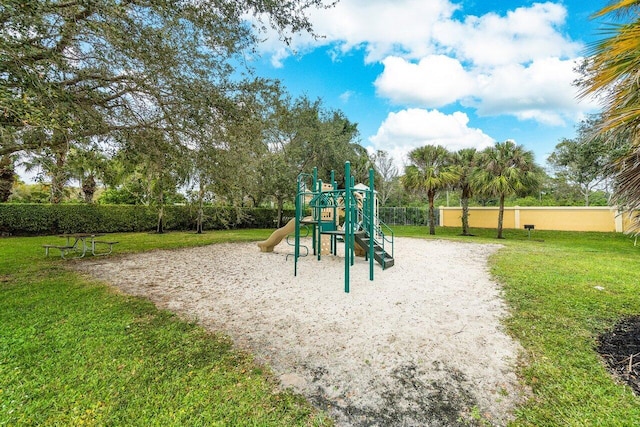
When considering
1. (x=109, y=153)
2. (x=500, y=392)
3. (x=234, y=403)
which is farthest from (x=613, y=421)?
(x=109, y=153)

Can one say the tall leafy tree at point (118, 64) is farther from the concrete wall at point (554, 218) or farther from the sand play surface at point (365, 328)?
the concrete wall at point (554, 218)

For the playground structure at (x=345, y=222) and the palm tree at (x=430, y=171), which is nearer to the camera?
the playground structure at (x=345, y=222)

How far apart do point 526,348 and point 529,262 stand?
5.76m

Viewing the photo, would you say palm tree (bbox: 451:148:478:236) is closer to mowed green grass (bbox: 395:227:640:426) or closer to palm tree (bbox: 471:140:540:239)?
palm tree (bbox: 471:140:540:239)

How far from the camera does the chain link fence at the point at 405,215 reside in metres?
22.1

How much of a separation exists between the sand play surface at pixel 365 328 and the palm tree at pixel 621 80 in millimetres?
1970

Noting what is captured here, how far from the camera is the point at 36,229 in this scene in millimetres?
12555

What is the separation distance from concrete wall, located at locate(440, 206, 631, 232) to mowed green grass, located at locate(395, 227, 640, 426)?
948cm

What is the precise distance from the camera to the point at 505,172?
540 inches

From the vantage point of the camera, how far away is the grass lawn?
2.01m

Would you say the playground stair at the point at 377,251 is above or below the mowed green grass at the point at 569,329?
above

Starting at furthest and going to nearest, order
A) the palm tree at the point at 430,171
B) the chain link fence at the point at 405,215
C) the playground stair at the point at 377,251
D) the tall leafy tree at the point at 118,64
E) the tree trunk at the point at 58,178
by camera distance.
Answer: the chain link fence at the point at 405,215
the palm tree at the point at 430,171
the playground stair at the point at 377,251
the tree trunk at the point at 58,178
the tall leafy tree at the point at 118,64

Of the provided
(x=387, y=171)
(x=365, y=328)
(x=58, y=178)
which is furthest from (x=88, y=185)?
(x=387, y=171)

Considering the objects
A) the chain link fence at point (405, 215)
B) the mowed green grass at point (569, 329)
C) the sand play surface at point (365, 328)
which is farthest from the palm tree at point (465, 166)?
the sand play surface at point (365, 328)
